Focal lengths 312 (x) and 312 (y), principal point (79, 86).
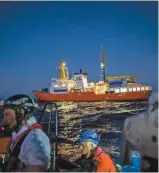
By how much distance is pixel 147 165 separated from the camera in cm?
171

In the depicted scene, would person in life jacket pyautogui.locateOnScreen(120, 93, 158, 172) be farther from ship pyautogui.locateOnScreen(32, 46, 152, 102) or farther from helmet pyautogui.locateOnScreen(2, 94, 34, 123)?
ship pyautogui.locateOnScreen(32, 46, 152, 102)

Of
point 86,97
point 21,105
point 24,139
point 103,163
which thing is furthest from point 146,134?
point 86,97

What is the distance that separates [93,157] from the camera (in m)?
3.85

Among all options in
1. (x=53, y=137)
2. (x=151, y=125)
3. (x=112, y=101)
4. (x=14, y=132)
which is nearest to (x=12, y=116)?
(x=14, y=132)

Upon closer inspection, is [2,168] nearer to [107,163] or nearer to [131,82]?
[107,163]

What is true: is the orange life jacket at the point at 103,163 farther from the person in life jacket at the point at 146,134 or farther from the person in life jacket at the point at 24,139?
the person in life jacket at the point at 146,134

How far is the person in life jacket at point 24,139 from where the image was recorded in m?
2.69

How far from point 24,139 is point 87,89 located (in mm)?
61926

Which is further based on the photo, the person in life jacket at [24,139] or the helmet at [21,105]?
the helmet at [21,105]

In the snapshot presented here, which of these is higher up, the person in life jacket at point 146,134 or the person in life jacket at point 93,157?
the person in life jacket at point 146,134

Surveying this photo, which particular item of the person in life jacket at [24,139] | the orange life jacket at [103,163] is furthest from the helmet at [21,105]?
the orange life jacket at [103,163]

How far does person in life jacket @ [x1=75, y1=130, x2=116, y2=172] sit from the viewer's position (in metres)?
3.68

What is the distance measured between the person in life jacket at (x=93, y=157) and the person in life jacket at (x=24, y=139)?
35.7 inches

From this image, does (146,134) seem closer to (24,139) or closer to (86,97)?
(24,139)
